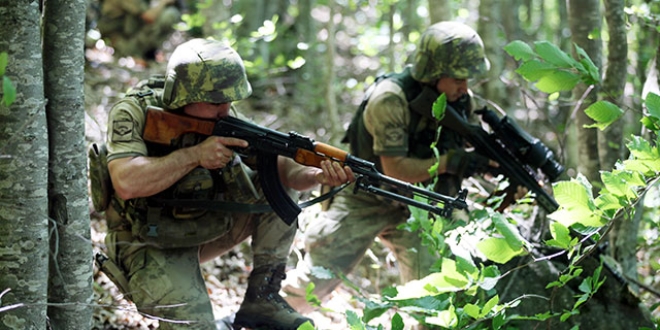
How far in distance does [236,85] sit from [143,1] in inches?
394

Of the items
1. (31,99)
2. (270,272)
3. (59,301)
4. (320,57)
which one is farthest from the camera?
(320,57)

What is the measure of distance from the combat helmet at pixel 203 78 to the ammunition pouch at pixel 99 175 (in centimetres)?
44

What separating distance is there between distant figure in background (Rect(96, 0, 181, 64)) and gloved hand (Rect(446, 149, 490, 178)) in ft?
29.5

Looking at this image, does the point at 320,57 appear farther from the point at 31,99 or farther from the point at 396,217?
the point at 31,99

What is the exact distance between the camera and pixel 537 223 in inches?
196

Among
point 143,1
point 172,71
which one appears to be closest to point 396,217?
point 172,71

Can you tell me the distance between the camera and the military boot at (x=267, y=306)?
4152 mm

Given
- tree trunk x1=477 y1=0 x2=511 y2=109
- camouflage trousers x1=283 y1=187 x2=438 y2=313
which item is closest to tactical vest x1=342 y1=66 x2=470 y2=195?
camouflage trousers x1=283 y1=187 x2=438 y2=313

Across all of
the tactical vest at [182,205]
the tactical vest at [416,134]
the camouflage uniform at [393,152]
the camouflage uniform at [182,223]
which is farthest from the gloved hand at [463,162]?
the tactical vest at [182,205]

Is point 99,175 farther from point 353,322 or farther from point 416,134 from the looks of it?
point 416,134

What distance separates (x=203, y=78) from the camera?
12.4ft

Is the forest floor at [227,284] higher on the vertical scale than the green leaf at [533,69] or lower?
lower

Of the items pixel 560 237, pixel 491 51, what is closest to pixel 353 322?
pixel 560 237

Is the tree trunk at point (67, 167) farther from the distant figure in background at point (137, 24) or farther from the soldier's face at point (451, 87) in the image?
the distant figure in background at point (137, 24)
